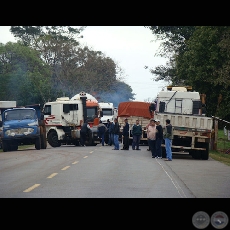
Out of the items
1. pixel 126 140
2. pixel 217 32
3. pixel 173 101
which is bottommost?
pixel 126 140

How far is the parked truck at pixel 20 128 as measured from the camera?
40.4 m

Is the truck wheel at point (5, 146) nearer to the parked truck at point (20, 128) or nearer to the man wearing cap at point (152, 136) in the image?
the parked truck at point (20, 128)

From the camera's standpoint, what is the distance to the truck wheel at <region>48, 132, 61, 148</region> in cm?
4675

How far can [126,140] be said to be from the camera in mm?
41438

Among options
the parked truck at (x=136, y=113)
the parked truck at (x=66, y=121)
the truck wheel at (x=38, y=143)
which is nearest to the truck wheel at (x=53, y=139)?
the parked truck at (x=66, y=121)

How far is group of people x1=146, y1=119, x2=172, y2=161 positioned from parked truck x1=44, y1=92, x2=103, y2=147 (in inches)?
558

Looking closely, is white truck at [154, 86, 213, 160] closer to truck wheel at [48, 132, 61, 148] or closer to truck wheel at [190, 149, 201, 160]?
truck wheel at [190, 149, 201, 160]

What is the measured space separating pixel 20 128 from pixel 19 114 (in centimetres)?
129

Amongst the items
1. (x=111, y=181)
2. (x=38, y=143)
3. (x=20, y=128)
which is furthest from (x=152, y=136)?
(x=111, y=181)

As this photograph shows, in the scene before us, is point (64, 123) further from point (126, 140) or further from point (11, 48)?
point (11, 48)

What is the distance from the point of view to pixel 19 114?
4144cm

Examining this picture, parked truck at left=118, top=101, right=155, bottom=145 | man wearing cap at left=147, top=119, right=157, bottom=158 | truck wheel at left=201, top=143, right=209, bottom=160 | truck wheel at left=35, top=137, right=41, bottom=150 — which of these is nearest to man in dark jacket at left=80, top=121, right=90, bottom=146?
parked truck at left=118, top=101, right=155, bottom=145
